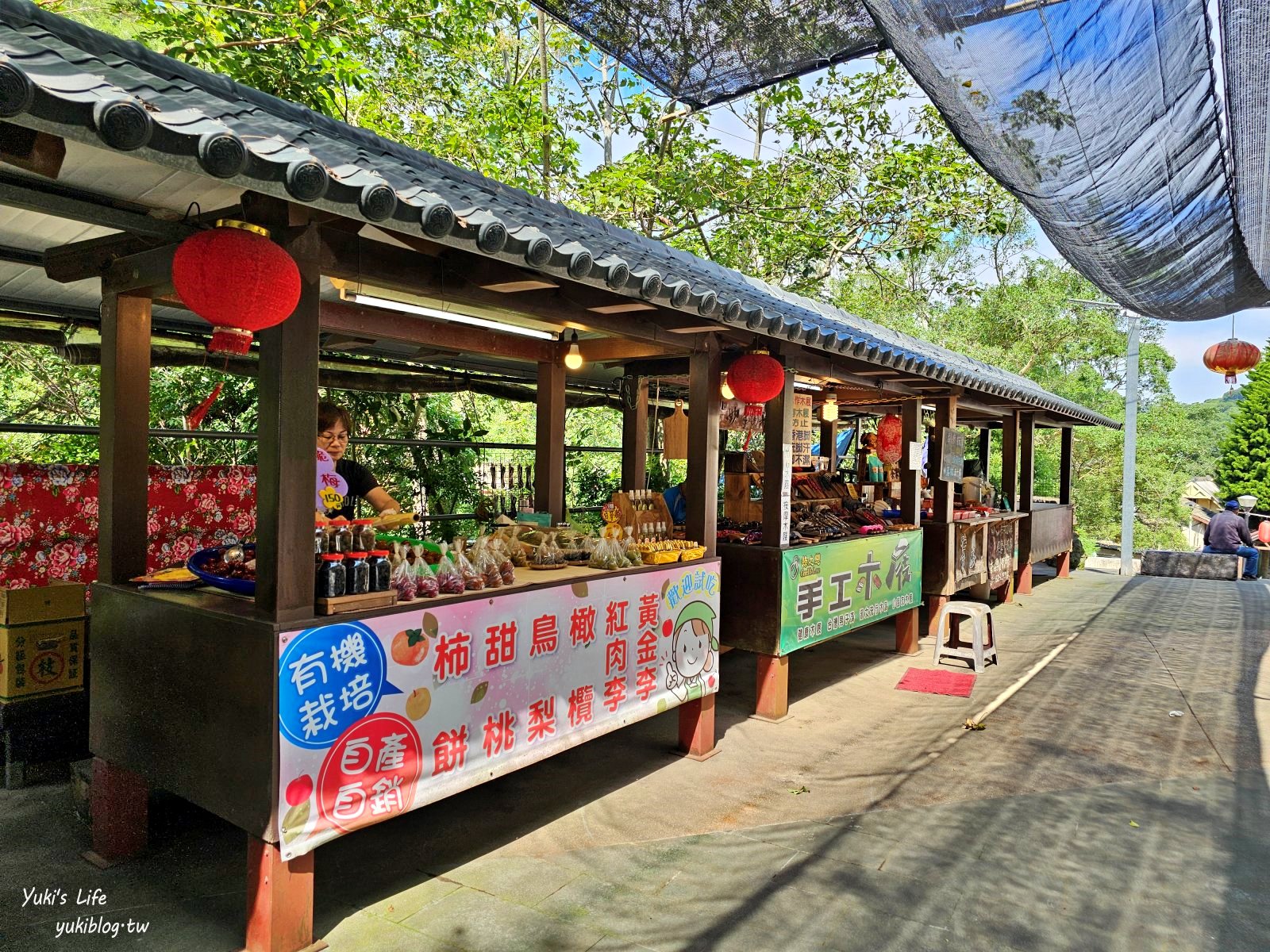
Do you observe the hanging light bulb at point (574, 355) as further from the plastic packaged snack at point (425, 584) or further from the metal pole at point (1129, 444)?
the metal pole at point (1129, 444)

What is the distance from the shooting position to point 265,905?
3322 millimetres

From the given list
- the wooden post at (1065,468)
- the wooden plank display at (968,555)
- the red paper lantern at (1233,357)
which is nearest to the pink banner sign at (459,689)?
the wooden plank display at (968,555)

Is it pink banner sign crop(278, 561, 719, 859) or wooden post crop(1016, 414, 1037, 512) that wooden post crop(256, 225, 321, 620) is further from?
wooden post crop(1016, 414, 1037, 512)

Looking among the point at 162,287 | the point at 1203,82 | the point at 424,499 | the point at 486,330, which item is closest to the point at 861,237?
the point at 424,499

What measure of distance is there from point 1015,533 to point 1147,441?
17799 millimetres

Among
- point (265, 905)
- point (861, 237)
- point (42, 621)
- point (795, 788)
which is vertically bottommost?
point (795, 788)

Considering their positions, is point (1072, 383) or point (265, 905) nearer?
point (265, 905)

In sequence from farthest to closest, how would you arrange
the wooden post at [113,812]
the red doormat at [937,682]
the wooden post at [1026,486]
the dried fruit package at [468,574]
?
1. the wooden post at [1026,486]
2. the red doormat at [937,682]
3. the dried fruit package at [468,574]
4. the wooden post at [113,812]

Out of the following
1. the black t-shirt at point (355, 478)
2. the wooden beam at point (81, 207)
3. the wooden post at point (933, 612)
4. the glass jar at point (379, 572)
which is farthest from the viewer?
the wooden post at point (933, 612)

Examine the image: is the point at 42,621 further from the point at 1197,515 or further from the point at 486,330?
the point at 1197,515

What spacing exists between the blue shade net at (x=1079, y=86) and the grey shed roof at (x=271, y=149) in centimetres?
157

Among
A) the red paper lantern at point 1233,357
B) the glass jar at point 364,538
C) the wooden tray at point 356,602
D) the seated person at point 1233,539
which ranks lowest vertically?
the seated person at point 1233,539

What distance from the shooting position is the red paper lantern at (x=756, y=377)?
251 inches

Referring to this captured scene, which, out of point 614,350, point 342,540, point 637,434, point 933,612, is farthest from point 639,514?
point 933,612
